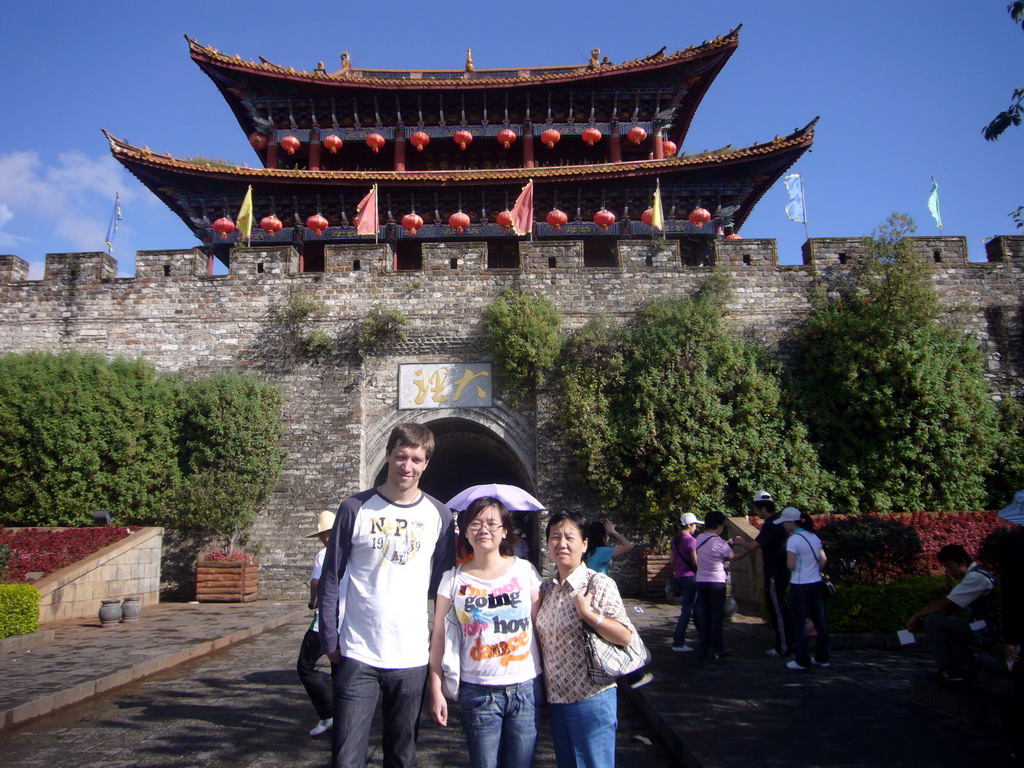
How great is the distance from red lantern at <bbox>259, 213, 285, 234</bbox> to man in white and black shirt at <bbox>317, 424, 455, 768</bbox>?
14176 millimetres

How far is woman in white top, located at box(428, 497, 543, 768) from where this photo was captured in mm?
2693

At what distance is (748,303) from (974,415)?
398 cm

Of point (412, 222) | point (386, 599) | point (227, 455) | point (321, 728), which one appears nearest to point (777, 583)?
point (321, 728)

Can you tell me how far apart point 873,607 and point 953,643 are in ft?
8.47

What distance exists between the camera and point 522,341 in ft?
39.0

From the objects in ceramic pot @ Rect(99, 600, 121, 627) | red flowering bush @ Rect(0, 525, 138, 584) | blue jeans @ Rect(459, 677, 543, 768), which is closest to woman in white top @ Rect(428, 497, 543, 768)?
blue jeans @ Rect(459, 677, 543, 768)

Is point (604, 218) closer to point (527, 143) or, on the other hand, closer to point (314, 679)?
point (527, 143)

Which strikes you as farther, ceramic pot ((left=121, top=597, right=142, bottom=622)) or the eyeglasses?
ceramic pot ((left=121, top=597, right=142, bottom=622))

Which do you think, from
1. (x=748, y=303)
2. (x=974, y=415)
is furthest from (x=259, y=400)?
(x=974, y=415)

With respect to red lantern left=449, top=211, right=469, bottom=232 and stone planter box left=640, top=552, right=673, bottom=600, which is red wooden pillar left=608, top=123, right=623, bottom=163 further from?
stone planter box left=640, top=552, right=673, bottom=600

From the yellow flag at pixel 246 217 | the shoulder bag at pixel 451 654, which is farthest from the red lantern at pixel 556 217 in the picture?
the shoulder bag at pixel 451 654

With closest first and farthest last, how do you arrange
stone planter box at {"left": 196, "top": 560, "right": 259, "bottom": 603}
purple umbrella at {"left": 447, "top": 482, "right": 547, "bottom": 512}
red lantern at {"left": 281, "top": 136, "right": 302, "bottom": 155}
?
purple umbrella at {"left": 447, "top": 482, "right": 547, "bottom": 512} → stone planter box at {"left": 196, "top": 560, "right": 259, "bottom": 603} → red lantern at {"left": 281, "top": 136, "right": 302, "bottom": 155}

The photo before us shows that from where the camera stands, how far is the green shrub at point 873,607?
7.00 m

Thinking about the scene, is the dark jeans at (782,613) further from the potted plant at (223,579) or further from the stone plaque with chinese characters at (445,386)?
the potted plant at (223,579)
